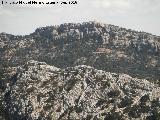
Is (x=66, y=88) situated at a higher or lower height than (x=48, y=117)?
higher

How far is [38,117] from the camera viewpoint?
127812 millimetres

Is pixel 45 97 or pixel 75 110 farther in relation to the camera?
pixel 45 97

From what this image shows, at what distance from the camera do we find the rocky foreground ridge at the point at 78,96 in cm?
12265

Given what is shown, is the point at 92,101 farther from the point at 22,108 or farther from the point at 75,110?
the point at 22,108

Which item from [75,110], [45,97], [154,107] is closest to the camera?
[154,107]

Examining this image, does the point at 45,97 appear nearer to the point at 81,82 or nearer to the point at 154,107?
the point at 81,82

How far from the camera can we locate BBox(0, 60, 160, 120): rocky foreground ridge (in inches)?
4829

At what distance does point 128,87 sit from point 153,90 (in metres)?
9.90

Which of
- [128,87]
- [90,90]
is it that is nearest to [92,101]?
[90,90]

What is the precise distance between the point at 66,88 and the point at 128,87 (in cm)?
2433

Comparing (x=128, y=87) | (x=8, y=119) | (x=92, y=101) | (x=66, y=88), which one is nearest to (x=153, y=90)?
(x=128, y=87)

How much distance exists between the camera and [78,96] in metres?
135

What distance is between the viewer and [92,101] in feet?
433

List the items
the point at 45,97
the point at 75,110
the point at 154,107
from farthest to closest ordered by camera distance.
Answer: the point at 45,97 → the point at 75,110 → the point at 154,107
